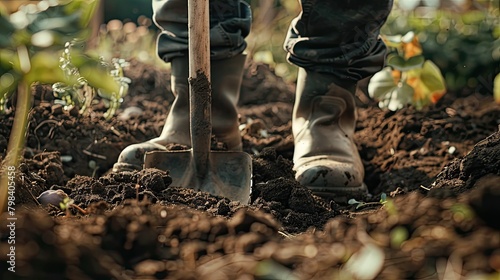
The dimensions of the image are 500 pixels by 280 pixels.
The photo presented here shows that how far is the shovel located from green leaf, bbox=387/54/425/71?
1.43m

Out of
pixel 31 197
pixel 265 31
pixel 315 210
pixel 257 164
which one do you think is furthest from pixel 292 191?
pixel 265 31

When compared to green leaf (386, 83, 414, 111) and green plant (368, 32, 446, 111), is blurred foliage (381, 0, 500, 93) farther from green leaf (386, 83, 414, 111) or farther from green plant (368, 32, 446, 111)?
green leaf (386, 83, 414, 111)

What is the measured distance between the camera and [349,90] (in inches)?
121

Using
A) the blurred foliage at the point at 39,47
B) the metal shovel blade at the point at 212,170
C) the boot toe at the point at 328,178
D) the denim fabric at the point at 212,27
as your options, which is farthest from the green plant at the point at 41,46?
the denim fabric at the point at 212,27

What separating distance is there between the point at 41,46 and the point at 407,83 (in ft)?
8.49

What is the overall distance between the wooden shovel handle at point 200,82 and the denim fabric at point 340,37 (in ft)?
2.01

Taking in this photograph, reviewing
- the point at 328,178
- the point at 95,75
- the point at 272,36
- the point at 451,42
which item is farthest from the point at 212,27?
the point at 272,36

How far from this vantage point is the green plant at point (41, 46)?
57.7 inches

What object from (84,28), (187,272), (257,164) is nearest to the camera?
(187,272)

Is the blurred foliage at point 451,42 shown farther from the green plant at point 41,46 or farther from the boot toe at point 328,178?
the green plant at point 41,46

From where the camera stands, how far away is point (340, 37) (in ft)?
9.80

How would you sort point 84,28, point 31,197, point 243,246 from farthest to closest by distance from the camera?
point 31,197 < point 84,28 < point 243,246

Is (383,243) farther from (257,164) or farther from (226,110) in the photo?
(226,110)

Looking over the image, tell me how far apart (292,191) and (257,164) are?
1.33 ft
